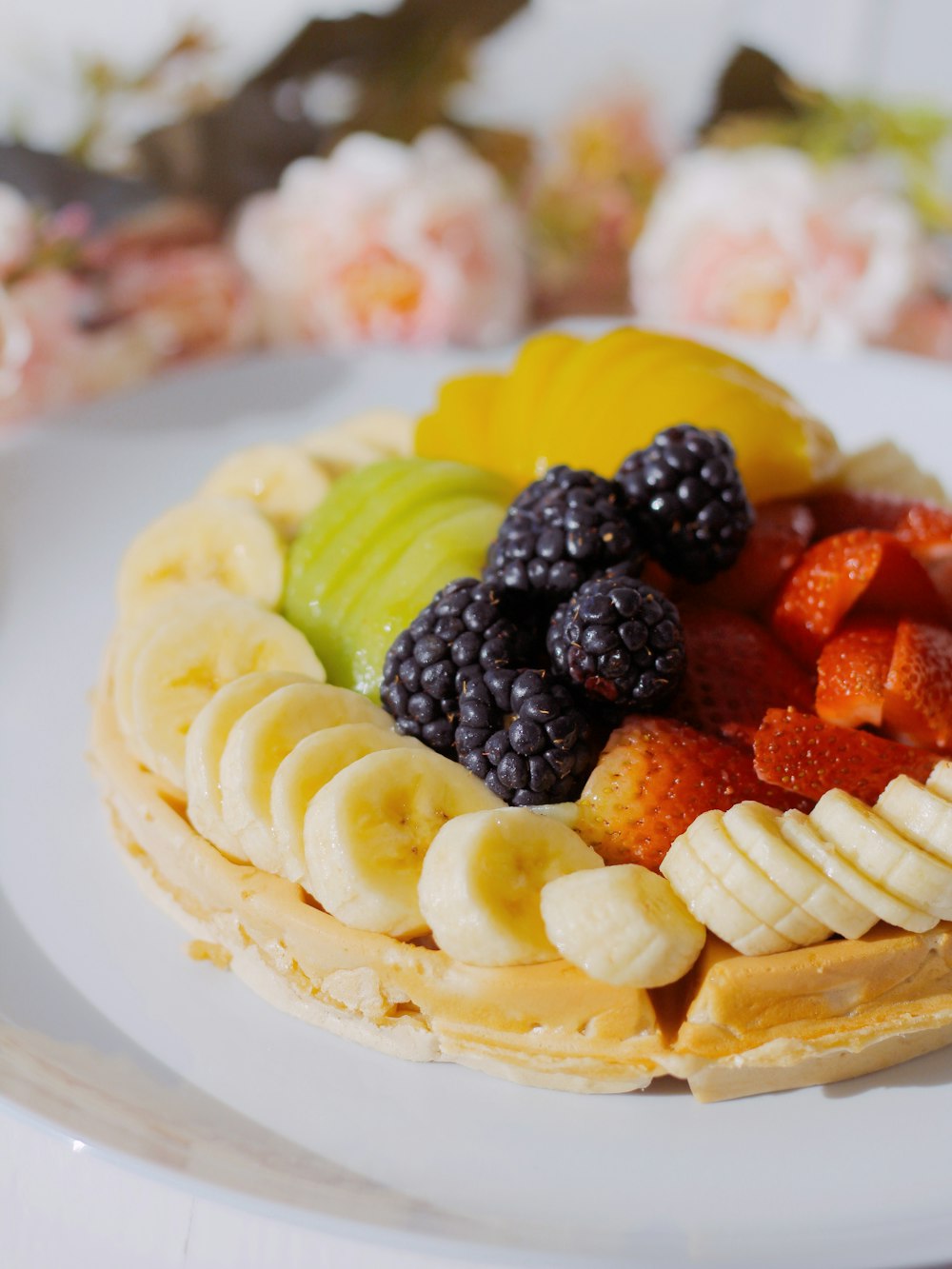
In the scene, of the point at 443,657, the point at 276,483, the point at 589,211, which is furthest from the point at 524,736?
the point at 589,211

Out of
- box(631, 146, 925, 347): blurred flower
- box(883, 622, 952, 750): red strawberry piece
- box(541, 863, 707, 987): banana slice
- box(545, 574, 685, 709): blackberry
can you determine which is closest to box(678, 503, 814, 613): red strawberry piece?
box(883, 622, 952, 750): red strawberry piece

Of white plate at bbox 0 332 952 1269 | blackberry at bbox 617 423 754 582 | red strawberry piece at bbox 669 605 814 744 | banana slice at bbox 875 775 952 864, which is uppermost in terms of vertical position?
blackberry at bbox 617 423 754 582

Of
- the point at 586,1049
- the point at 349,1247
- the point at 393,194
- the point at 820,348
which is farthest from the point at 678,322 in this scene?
the point at 349,1247

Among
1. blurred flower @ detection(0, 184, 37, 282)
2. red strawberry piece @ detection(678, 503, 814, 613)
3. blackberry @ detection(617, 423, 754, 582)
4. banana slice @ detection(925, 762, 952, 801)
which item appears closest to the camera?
banana slice @ detection(925, 762, 952, 801)

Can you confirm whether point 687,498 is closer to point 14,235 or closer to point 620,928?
point 620,928

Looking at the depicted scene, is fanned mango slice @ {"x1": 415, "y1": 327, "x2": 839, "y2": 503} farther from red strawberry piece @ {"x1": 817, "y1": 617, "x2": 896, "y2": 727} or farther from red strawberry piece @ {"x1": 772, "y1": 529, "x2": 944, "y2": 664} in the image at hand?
red strawberry piece @ {"x1": 817, "y1": 617, "x2": 896, "y2": 727}

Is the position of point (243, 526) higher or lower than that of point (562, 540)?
lower
